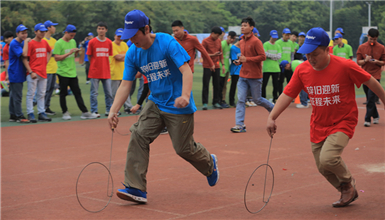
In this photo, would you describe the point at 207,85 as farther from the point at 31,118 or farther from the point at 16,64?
the point at 16,64

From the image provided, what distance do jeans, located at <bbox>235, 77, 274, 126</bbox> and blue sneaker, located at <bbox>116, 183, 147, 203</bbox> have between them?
16.4 ft

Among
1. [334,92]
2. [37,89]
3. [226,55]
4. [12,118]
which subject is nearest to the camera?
[334,92]

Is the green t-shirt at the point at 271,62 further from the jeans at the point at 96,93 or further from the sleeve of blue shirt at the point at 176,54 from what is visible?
the sleeve of blue shirt at the point at 176,54

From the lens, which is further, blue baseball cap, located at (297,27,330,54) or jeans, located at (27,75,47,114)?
jeans, located at (27,75,47,114)

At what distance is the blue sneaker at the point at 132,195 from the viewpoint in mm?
4949

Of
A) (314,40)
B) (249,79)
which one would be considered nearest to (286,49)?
(249,79)

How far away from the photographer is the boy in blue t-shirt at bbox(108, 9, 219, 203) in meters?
4.93

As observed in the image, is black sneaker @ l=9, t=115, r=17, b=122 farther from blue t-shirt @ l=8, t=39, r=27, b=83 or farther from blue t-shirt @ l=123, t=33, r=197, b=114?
blue t-shirt @ l=123, t=33, r=197, b=114

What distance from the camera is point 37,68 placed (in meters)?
11.3

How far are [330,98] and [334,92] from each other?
69 mm

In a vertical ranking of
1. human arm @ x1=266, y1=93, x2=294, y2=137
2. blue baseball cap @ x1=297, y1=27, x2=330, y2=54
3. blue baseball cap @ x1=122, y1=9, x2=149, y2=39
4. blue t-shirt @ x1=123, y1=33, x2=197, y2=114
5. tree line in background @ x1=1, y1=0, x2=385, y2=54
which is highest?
blue baseball cap @ x1=122, y1=9, x2=149, y2=39

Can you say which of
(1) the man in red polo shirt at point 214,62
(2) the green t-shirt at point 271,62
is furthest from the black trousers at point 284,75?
(1) the man in red polo shirt at point 214,62

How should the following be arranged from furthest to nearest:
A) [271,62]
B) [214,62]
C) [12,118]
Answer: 1. [271,62]
2. [214,62]
3. [12,118]

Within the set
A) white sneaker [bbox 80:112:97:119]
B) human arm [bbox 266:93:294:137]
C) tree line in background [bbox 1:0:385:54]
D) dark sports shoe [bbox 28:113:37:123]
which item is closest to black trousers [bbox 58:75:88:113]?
white sneaker [bbox 80:112:97:119]
